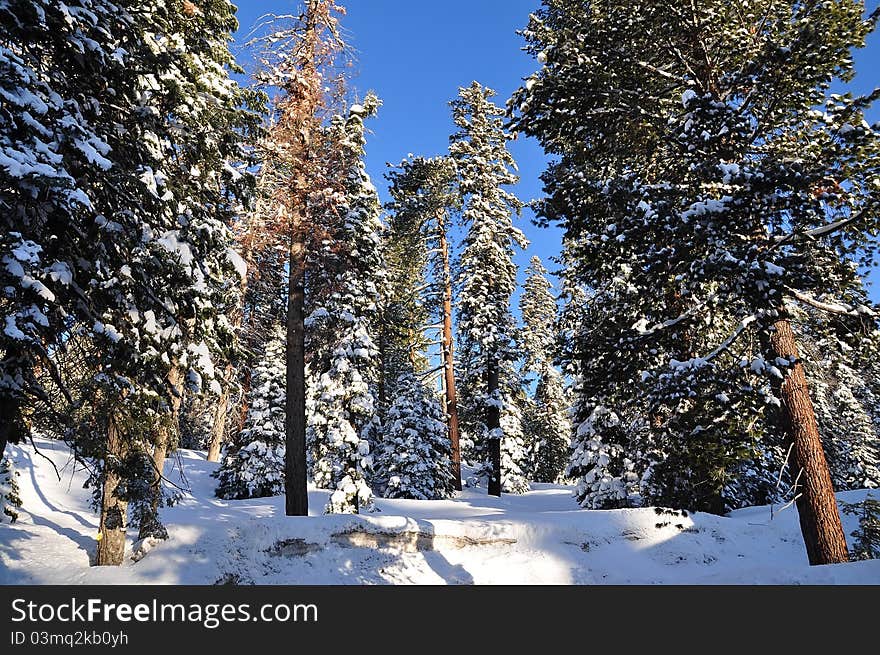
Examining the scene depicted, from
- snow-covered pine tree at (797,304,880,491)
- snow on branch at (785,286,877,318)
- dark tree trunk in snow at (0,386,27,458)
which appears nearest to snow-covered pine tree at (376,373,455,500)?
snow-covered pine tree at (797,304,880,491)

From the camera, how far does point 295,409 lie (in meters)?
11.4

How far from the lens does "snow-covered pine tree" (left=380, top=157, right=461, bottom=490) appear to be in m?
22.3

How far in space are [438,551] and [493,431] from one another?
45.5 ft

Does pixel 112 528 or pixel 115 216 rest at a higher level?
pixel 115 216

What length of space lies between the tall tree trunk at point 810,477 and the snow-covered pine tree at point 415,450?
16497 mm

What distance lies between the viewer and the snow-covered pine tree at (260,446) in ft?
72.1

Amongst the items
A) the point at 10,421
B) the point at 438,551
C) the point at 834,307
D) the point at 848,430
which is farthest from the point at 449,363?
the point at 848,430

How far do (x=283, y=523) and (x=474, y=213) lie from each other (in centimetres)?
1798

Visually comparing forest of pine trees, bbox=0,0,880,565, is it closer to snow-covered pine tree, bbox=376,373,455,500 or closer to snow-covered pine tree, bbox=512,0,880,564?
snow-covered pine tree, bbox=512,0,880,564

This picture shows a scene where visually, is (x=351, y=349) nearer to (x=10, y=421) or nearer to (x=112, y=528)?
(x=112, y=528)

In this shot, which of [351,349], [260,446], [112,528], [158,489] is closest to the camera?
[158,489]

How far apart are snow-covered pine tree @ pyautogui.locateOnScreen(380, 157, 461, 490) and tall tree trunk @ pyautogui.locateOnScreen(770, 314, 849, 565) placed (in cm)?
1491

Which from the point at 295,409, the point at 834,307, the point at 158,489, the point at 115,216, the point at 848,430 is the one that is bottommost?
the point at 158,489
